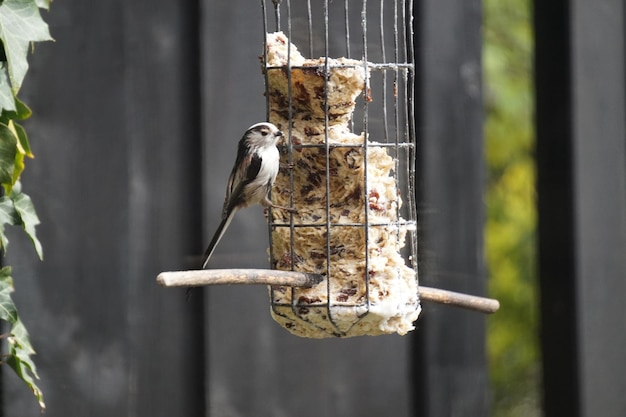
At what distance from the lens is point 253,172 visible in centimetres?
200

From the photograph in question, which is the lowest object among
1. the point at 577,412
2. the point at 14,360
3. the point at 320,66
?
the point at 577,412

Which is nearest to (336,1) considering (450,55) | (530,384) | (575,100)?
(450,55)

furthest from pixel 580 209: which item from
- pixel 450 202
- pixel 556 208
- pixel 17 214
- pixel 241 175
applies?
pixel 17 214

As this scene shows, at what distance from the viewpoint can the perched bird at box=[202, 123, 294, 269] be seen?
193cm

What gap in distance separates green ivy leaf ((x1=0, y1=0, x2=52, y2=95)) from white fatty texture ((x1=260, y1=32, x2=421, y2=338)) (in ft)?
1.93

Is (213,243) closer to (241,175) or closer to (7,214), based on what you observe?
(241,175)

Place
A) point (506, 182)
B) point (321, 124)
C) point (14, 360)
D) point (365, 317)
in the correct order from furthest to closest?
point (506, 182), point (321, 124), point (365, 317), point (14, 360)

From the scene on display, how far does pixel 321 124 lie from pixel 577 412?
1.38 meters

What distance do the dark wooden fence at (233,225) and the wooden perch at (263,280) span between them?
643 millimetres

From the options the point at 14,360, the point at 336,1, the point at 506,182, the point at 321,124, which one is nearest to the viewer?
the point at 14,360

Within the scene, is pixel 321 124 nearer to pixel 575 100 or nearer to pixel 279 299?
pixel 279 299

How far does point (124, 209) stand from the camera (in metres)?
2.40

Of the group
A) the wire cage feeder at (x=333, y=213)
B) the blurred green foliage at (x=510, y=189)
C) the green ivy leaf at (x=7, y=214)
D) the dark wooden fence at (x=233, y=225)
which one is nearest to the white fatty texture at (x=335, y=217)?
the wire cage feeder at (x=333, y=213)

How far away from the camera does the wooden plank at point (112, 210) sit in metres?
2.32
